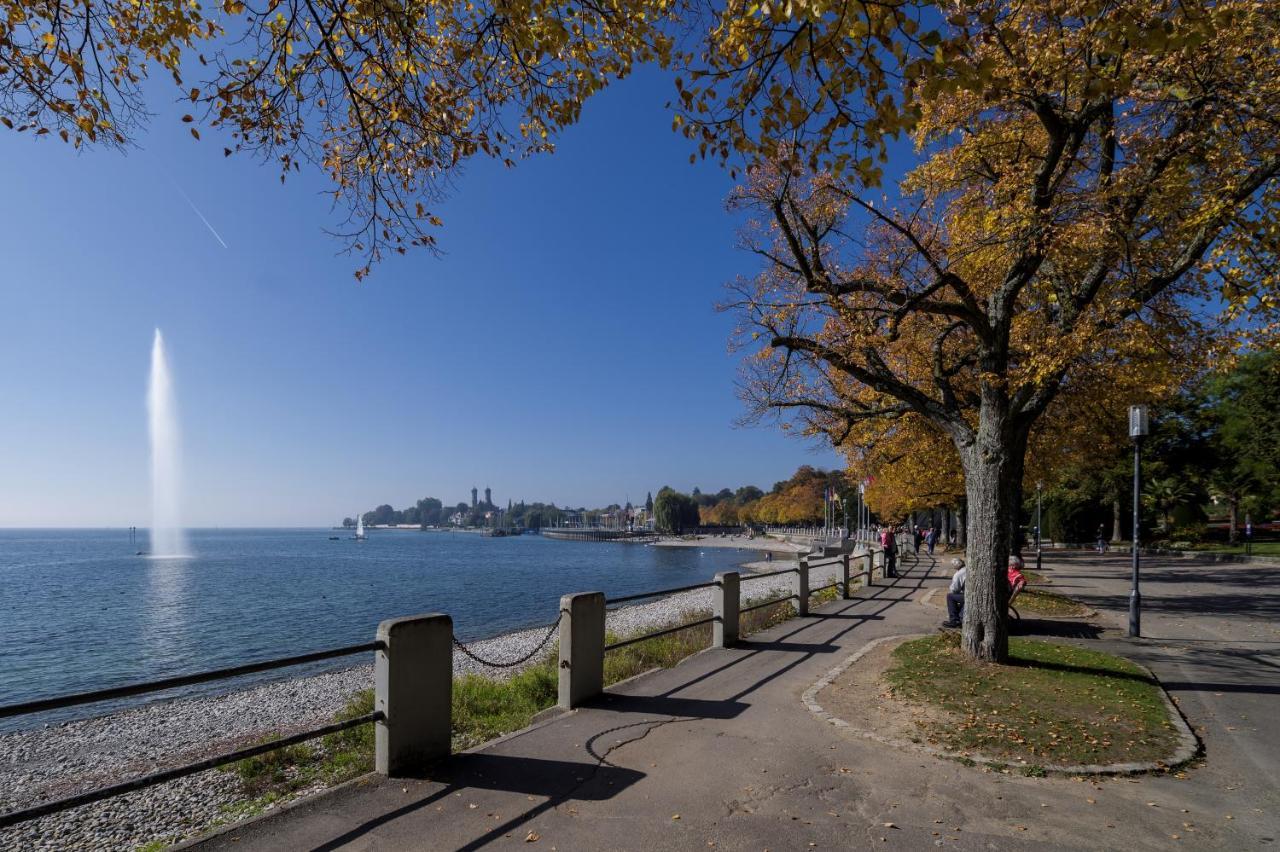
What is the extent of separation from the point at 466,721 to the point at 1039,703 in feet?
23.6

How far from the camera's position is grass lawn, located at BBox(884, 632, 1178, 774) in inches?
247

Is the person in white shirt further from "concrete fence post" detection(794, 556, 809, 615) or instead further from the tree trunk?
the tree trunk

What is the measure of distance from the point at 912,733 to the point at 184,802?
904 centimetres

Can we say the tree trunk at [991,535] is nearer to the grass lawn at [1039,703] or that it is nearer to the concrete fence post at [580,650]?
the grass lawn at [1039,703]

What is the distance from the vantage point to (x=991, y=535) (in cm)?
925

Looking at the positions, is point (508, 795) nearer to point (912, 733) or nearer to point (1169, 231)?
→ point (912, 733)

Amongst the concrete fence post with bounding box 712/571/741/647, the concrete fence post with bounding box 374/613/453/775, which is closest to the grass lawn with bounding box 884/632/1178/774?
the concrete fence post with bounding box 712/571/741/647

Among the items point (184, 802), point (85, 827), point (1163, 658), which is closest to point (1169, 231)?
point (1163, 658)

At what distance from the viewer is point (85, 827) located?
875 centimetres

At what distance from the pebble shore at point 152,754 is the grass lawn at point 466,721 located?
380 millimetres

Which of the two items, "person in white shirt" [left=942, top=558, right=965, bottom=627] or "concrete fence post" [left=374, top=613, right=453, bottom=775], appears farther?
"person in white shirt" [left=942, top=558, right=965, bottom=627]

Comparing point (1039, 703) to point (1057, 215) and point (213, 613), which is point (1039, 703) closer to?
point (1057, 215)

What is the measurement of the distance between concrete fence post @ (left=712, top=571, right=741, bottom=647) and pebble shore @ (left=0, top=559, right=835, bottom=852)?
6.83 metres

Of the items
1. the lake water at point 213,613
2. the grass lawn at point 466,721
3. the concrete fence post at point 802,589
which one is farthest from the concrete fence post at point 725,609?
the lake water at point 213,613
